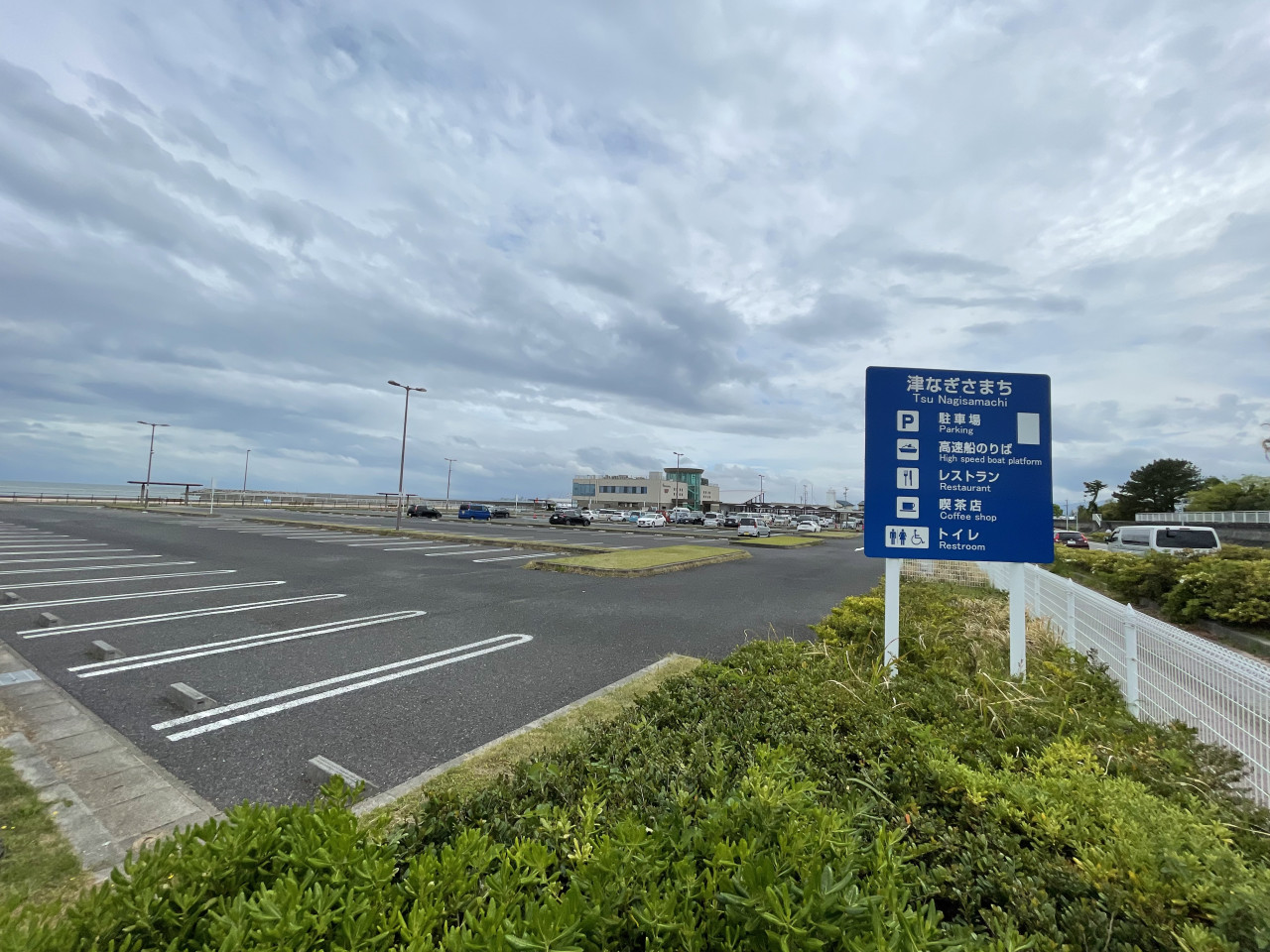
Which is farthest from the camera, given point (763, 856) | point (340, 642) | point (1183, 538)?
point (1183, 538)

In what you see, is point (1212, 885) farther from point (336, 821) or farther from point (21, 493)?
point (21, 493)

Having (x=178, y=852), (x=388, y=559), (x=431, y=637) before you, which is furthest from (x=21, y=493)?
(x=178, y=852)

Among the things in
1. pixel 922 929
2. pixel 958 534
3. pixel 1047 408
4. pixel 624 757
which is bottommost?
pixel 624 757

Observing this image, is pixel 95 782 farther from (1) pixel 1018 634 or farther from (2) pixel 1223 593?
(2) pixel 1223 593

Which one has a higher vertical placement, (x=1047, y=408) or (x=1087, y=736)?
(x=1047, y=408)

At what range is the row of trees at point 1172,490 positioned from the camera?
46344 millimetres

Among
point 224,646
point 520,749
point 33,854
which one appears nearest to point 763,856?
point 520,749

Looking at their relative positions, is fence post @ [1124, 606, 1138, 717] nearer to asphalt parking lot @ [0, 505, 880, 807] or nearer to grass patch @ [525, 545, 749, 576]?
asphalt parking lot @ [0, 505, 880, 807]

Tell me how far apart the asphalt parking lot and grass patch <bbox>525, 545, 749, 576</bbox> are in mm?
758

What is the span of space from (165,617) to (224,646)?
8.00ft

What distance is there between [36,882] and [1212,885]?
16.7 ft

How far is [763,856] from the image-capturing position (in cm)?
188

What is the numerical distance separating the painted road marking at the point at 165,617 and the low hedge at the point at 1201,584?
14790 millimetres

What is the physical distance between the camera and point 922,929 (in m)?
1.55
